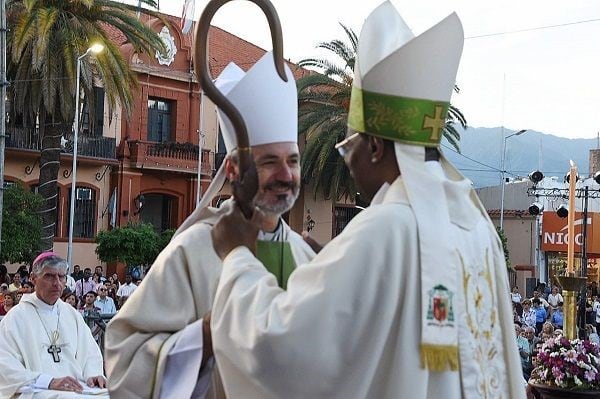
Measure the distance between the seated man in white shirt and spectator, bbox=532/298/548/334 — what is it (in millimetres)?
12652

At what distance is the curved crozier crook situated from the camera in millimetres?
2967

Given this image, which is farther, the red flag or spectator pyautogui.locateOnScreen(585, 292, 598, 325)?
the red flag

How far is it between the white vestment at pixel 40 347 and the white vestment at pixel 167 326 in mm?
3008

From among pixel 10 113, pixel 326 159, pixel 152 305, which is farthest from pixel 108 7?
pixel 152 305

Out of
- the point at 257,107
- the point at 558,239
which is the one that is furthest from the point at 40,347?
the point at 558,239

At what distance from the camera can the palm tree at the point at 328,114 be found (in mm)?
25594

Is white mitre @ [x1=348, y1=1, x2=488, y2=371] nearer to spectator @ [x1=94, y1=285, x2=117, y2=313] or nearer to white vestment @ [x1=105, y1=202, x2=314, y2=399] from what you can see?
white vestment @ [x1=105, y1=202, x2=314, y2=399]

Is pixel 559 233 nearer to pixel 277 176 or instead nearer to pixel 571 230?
pixel 571 230

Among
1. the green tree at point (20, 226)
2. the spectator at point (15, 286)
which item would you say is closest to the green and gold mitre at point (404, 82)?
the spectator at point (15, 286)

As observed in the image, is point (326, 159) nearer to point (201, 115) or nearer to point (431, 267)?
point (201, 115)

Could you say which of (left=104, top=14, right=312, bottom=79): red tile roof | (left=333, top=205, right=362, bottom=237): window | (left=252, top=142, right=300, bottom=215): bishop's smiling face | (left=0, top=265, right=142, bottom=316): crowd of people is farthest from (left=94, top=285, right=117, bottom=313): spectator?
(left=333, top=205, right=362, bottom=237): window

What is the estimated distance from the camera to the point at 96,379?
6539mm

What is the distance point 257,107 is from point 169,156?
2789 cm

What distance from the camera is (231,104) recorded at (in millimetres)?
3156
